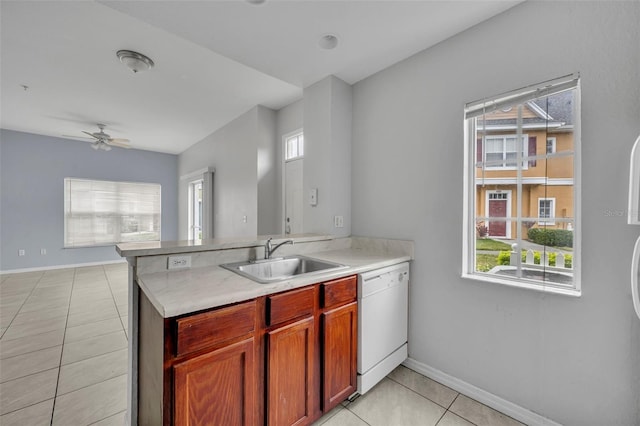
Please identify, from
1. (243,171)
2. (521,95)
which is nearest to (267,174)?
(243,171)

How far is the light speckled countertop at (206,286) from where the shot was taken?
108 centimetres

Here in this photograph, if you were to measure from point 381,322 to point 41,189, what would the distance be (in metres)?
7.17

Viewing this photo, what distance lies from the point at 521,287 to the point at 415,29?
1896 millimetres

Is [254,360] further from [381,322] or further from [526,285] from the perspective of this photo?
[526,285]

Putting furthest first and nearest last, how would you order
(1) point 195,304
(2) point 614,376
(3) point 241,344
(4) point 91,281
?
(4) point 91,281 → (2) point 614,376 → (3) point 241,344 → (1) point 195,304

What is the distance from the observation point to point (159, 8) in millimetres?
1705

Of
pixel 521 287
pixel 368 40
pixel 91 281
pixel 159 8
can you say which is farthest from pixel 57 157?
pixel 521 287

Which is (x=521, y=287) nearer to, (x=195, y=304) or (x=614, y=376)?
(x=614, y=376)

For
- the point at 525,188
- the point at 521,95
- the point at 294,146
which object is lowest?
the point at 525,188

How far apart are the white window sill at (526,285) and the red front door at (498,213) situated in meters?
0.31

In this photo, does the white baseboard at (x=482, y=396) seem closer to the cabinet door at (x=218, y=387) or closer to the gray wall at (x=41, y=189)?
the cabinet door at (x=218, y=387)

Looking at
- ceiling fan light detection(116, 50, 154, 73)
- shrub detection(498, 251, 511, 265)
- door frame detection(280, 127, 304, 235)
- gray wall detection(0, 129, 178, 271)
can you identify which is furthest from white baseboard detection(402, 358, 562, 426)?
gray wall detection(0, 129, 178, 271)

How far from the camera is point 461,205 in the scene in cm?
190

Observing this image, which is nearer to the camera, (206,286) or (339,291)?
(206,286)
